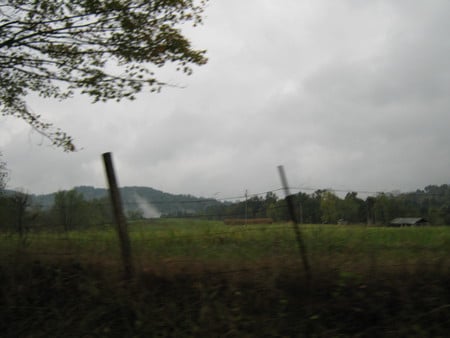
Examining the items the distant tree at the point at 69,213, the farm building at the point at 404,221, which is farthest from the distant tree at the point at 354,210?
the distant tree at the point at 69,213

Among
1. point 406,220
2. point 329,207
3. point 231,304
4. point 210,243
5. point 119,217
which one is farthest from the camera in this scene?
point 406,220

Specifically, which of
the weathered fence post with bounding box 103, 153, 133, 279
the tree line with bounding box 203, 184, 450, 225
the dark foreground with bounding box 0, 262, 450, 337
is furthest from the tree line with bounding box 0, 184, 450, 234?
the dark foreground with bounding box 0, 262, 450, 337

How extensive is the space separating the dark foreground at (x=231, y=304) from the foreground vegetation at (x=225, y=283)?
0.5 inches

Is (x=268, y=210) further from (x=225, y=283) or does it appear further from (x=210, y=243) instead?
(x=225, y=283)

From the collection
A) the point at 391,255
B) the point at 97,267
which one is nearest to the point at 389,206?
the point at 391,255

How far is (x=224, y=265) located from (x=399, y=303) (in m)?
2.29

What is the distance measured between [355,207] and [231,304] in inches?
115

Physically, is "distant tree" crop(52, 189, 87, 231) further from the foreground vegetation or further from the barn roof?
the barn roof

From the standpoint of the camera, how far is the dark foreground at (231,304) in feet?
15.4

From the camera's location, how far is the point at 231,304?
5035 millimetres

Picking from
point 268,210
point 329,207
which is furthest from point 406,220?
point 268,210

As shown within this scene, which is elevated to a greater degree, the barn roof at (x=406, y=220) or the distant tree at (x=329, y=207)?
the distant tree at (x=329, y=207)

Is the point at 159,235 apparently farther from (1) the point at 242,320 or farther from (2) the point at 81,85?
(2) the point at 81,85

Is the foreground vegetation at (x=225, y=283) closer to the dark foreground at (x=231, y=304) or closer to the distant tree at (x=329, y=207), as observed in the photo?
the dark foreground at (x=231, y=304)
